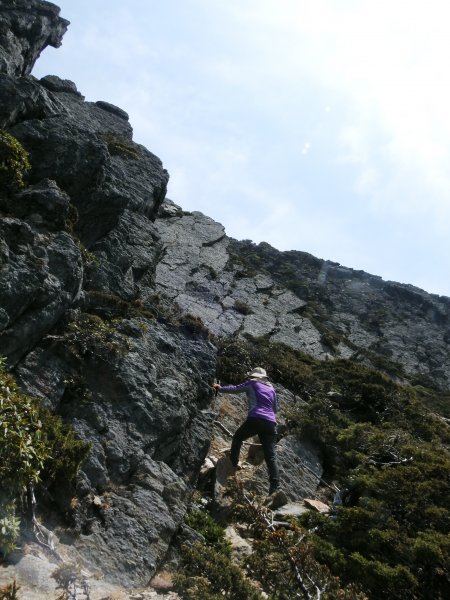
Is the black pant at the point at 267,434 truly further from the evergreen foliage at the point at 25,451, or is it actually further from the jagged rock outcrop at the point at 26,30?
the jagged rock outcrop at the point at 26,30

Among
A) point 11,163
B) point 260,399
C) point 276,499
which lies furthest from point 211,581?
point 11,163

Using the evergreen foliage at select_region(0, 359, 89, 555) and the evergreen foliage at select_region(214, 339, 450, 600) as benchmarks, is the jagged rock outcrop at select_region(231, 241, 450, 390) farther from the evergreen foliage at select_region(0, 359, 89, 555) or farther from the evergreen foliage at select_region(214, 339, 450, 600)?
the evergreen foliage at select_region(0, 359, 89, 555)

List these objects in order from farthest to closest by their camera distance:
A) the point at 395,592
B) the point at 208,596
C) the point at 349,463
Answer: the point at 349,463, the point at 395,592, the point at 208,596

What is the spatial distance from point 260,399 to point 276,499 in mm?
2178

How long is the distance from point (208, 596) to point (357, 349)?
2885cm

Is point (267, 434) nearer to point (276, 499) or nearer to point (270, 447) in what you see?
point (270, 447)

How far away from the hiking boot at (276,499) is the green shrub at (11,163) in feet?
29.8

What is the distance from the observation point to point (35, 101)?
14.9 meters

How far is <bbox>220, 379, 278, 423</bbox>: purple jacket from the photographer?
11.2m

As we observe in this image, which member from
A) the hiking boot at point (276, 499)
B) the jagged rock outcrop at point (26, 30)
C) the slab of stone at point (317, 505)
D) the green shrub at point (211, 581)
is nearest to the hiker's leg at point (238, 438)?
the hiking boot at point (276, 499)

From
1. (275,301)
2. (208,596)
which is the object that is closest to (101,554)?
(208,596)

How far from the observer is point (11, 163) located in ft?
38.7

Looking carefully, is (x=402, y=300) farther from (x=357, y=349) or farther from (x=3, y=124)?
(x=3, y=124)

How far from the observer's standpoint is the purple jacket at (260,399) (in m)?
11.2
